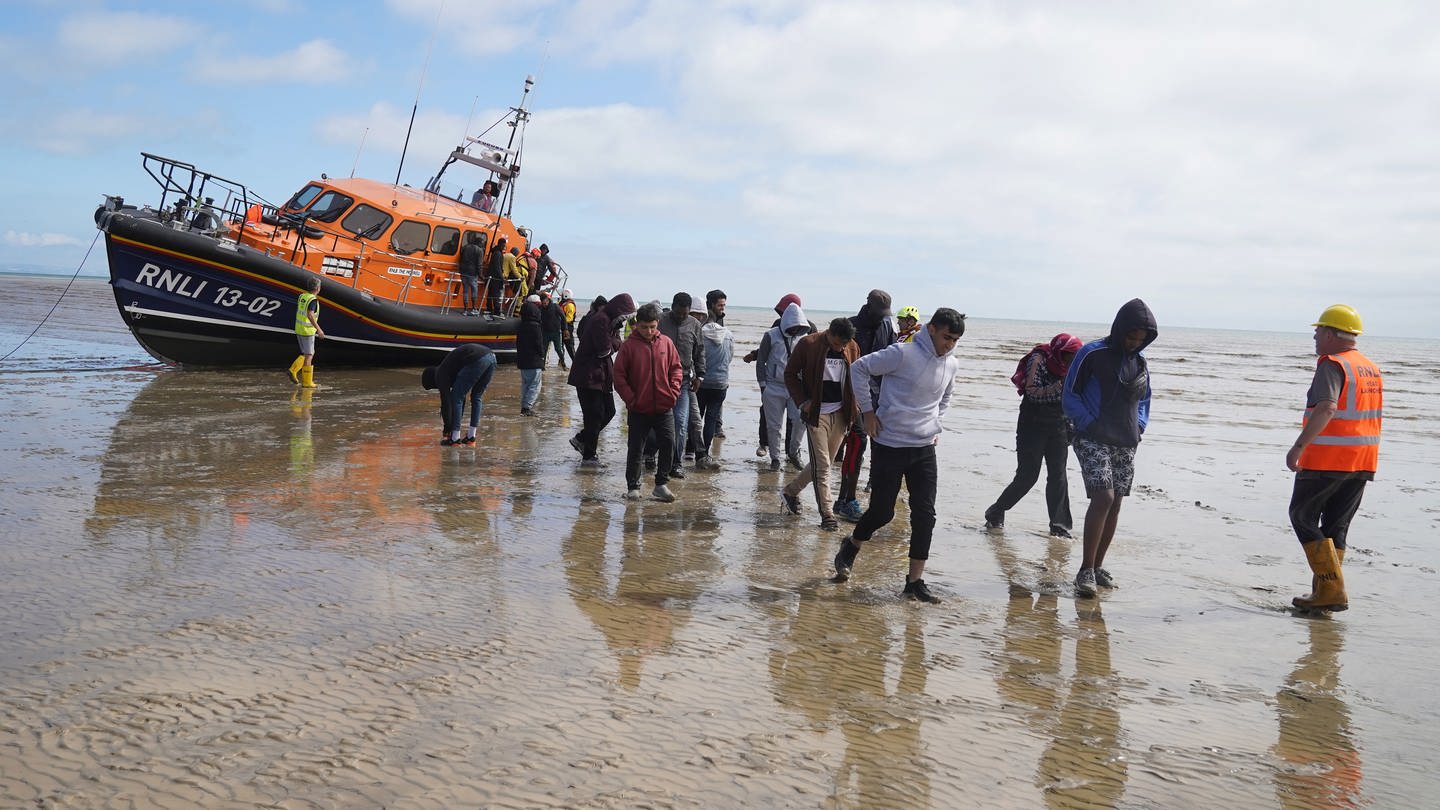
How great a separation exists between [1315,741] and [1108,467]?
2.05 meters

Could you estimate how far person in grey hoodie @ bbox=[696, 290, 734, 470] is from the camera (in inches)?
346

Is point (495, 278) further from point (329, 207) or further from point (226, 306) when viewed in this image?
point (226, 306)

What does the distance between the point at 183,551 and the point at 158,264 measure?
9935 millimetres

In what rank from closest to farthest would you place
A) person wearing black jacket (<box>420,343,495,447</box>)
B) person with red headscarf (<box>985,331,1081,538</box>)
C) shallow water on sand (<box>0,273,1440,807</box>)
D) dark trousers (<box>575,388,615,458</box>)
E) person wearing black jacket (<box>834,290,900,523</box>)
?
shallow water on sand (<box>0,273,1440,807</box>) → person with red headscarf (<box>985,331,1081,538</box>) → person wearing black jacket (<box>834,290,900,523</box>) → dark trousers (<box>575,388,615,458</box>) → person wearing black jacket (<box>420,343,495,447</box>)

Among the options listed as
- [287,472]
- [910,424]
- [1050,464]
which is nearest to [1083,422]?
[910,424]

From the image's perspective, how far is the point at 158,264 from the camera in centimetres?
→ 1331

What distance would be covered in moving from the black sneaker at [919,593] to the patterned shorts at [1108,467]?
1111mm

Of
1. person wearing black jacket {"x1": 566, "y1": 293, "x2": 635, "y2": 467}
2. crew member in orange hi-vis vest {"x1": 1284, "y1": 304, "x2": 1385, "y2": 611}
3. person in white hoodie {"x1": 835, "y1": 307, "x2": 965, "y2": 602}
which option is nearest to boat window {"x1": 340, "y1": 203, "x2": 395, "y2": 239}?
person wearing black jacket {"x1": 566, "y1": 293, "x2": 635, "y2": 467}

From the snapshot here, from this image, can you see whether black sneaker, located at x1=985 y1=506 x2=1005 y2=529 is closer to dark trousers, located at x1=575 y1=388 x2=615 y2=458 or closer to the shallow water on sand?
the shallow water on sand

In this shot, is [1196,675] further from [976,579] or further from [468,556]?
[468,556]

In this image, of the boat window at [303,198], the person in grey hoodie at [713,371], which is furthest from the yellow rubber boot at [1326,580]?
the boat window at [303,198]

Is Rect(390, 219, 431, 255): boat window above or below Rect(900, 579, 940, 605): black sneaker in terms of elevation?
above

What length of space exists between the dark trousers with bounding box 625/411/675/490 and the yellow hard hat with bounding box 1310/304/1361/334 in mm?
4226

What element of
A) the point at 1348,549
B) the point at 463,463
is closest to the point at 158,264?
the point at 463,463
